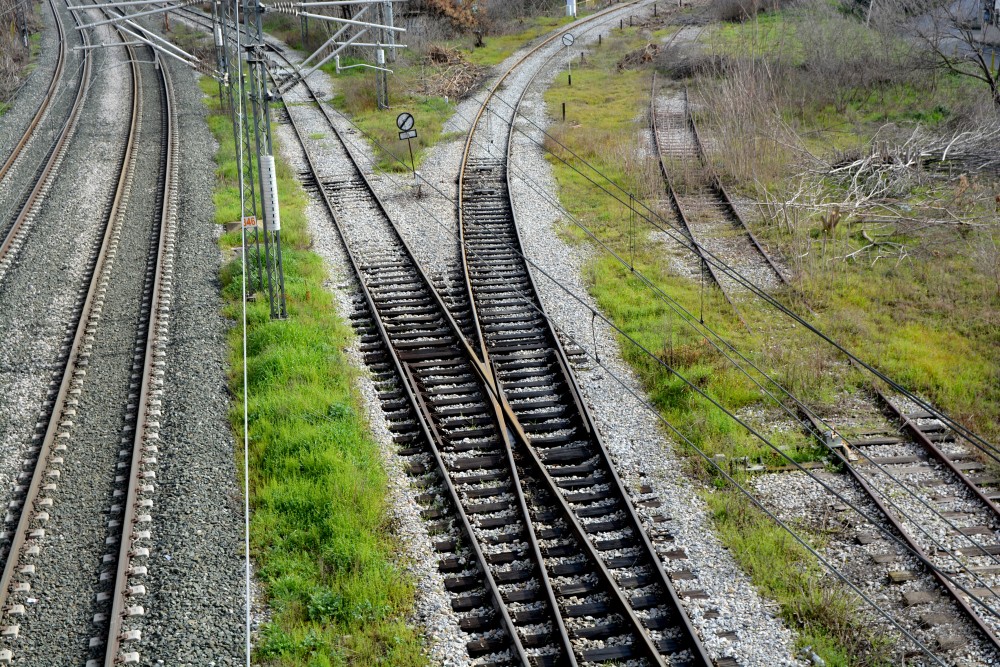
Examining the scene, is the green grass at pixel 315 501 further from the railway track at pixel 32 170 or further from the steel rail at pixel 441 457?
the railway track at pixel 32 170

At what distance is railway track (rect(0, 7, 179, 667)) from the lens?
8.35m

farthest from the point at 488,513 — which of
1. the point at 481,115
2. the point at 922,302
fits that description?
the point at 481,115

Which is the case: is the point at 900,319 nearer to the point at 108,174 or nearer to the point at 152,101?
the point at 108,174

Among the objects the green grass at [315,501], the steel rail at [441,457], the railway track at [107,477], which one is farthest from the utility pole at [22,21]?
the green grass at [315,501]

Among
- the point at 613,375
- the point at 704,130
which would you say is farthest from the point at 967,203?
the point at 613,375

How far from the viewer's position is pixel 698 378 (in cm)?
1316

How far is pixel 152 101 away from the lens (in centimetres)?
3034

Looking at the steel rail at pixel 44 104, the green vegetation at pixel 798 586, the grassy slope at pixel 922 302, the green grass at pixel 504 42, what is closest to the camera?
the green vegetation at pixel 798 586

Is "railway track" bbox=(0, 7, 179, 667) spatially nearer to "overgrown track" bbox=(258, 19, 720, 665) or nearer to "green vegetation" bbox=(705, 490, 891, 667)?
"overgrown track" bbox=(258, 19, 720, 665)

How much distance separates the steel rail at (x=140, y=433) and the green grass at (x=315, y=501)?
3.72 ft

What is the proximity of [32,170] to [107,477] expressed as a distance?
595 inches

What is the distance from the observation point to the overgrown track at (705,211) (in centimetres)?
1689

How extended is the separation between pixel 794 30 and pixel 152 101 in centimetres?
2524

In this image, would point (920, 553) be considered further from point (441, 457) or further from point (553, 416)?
point (441, 457)
